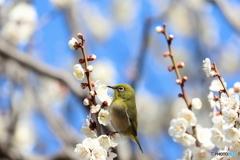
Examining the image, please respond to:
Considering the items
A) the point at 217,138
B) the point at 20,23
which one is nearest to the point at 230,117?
the point at 217,138

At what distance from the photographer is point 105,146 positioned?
4.90ft

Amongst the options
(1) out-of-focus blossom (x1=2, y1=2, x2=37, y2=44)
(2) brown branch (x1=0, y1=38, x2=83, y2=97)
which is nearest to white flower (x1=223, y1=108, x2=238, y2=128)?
(2) brown branch (x1=0, y1=38, x2=83, y2=97)

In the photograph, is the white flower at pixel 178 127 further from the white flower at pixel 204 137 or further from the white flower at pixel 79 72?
the white flower at pixel 79 72

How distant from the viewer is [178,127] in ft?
5.81

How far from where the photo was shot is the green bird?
1.65 meters

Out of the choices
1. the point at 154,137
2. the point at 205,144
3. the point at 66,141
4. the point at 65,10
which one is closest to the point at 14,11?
the point at 65,10

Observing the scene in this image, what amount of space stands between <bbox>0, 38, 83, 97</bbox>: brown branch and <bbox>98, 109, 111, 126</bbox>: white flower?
1.90m

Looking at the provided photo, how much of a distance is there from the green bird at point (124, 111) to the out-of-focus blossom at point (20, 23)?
114 inches

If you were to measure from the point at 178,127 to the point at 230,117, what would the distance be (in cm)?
35

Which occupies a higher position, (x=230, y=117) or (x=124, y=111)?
(x=124, y=111)

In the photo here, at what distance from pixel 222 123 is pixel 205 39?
4.26 metres

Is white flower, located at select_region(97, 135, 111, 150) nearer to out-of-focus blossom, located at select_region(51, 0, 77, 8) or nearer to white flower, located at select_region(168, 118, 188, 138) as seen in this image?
white flower, located at select_region(168, 118, 188, 138)

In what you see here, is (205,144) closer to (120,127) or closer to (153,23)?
(120,127)

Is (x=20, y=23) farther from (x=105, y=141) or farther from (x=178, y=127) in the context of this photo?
(x=105, y=141)
